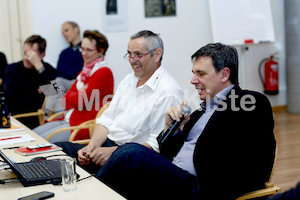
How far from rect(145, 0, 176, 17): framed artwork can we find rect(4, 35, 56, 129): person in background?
1976mm

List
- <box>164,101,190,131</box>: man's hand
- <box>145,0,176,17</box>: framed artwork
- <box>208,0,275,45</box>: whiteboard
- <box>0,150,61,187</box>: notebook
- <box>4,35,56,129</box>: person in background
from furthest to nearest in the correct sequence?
<box>208,0,275,45</box>: whiteboard, <box>145,0,176,17</box>: framed artwork, <box>4,35,56,129</box>: person in background, <box>164,101,190,131</box>: man's hand, <box>0,150,61,187</box>: notebook

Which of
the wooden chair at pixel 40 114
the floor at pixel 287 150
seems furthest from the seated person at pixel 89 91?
the floor at pixel 287 150

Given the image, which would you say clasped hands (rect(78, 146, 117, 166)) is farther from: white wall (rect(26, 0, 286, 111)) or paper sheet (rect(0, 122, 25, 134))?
white wall (rect(26, 0, 286, 111))

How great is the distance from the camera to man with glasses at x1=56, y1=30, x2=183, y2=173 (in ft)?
8.41

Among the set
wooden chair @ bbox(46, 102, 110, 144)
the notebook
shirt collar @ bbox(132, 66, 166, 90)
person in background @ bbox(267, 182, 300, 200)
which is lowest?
wooden chair @ bbox(46, 102, 110, 144)

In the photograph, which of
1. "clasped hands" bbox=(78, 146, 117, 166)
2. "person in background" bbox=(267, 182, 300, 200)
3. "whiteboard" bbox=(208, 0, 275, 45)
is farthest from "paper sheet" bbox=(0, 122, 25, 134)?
"whiteboard" bbox=(208, 0, 275, 45)

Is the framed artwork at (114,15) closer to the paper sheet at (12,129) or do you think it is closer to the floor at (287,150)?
the floor at (287,150)

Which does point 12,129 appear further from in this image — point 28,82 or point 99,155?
point 28,82

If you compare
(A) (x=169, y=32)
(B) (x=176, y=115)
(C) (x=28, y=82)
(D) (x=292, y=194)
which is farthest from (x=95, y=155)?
(A) (x=169, y=32)

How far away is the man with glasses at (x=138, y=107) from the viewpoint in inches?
101

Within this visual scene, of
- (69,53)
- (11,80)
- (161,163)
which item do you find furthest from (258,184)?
(69,53)

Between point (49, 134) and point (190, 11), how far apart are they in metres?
3.30

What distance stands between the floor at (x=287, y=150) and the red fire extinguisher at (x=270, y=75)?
0.41 m

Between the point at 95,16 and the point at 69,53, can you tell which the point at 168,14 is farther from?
the point at 69,53
